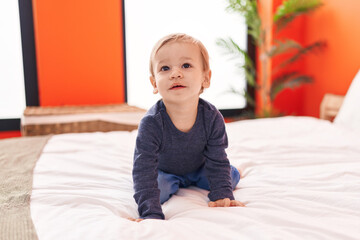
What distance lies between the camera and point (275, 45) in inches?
117

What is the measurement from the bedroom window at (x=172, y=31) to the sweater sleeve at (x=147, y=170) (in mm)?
2214

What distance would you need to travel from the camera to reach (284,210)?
800mm

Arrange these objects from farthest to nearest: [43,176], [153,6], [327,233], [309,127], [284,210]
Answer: [153,6] < [309,127] < [43,176] < [284,210] < [327,233]

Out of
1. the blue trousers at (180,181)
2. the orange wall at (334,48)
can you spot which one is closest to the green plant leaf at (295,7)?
the orange wall at (334,48)

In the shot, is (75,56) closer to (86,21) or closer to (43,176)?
(86,21)

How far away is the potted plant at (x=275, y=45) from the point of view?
8.97ft

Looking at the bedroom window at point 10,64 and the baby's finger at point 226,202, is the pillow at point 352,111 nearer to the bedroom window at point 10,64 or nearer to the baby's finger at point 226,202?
the baby's finger at point 226,202

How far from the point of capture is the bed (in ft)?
2.19

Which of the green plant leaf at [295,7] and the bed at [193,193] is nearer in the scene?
the bed at [193,193]

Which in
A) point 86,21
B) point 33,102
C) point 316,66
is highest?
point 86,21

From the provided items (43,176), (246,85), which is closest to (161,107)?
(43,176)

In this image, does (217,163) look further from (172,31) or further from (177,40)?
(172,31)

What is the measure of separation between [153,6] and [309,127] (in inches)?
88.2

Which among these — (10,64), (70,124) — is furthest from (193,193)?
(10,64)
